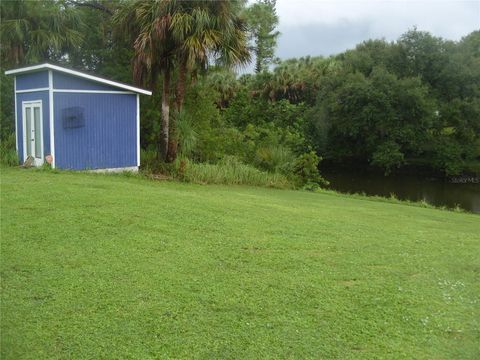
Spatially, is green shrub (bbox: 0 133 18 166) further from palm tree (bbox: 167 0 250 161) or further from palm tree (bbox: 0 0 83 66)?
palm tree (bbox: 167 0 250 161)

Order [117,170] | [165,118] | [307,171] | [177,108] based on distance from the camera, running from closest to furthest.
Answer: [117,170] < [165,118] < [177,108] < [307,171]

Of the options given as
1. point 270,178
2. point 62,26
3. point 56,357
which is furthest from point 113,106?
point 56,357

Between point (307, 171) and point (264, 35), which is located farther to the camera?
point (264, 35)

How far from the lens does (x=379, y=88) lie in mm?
30906

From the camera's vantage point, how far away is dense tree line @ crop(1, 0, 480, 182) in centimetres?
1609

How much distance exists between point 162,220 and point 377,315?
377 cm

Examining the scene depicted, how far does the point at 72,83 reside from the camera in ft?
45.6

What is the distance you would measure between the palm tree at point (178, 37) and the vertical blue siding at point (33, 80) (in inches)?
124

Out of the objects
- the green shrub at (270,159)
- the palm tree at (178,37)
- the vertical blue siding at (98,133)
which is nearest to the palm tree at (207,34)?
the palm tree at (178,37)

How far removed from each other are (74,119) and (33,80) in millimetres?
1530

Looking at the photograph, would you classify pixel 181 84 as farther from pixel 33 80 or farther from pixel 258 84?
pixel 258 84

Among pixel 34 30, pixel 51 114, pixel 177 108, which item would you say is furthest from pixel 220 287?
pixel 34 30

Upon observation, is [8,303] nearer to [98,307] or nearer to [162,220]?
[98,307]

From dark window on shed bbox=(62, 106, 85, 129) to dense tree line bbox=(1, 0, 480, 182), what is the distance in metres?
2.87
